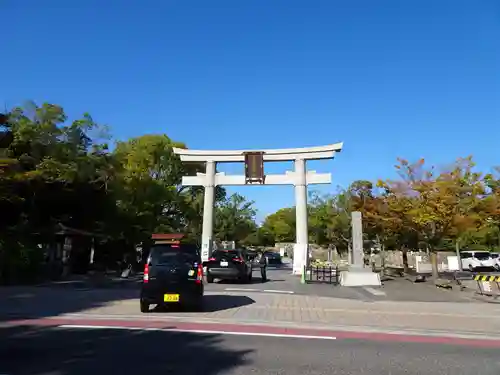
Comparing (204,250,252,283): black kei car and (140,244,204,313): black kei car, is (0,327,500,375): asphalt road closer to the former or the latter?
(140,244,204,313): black kei car

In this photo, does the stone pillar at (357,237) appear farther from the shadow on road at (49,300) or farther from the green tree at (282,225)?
the green tree at (282,225)

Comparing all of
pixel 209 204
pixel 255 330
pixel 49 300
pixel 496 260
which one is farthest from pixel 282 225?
pixel 255 330

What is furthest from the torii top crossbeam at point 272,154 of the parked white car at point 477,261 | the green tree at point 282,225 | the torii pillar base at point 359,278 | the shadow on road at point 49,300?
the green tree at point 282,225

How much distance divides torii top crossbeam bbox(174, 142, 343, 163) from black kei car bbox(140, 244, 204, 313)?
70.5 ft

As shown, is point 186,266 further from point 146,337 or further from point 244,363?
point 244,363

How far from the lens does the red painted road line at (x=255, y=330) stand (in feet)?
30.7

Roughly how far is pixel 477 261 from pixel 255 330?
3297 cm

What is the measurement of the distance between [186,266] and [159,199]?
25.2 m

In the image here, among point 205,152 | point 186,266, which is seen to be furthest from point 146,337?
point 205,152

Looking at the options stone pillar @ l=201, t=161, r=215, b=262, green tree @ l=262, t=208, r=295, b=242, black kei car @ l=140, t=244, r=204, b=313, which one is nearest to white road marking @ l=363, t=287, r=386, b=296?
black kei car @ l=140, t=244, r=204, b=313

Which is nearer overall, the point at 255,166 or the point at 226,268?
the point at 226,268

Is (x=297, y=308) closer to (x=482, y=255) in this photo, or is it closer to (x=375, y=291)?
(x=375, y=291)

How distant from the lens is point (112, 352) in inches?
303

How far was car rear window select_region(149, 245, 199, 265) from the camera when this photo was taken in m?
12.5
